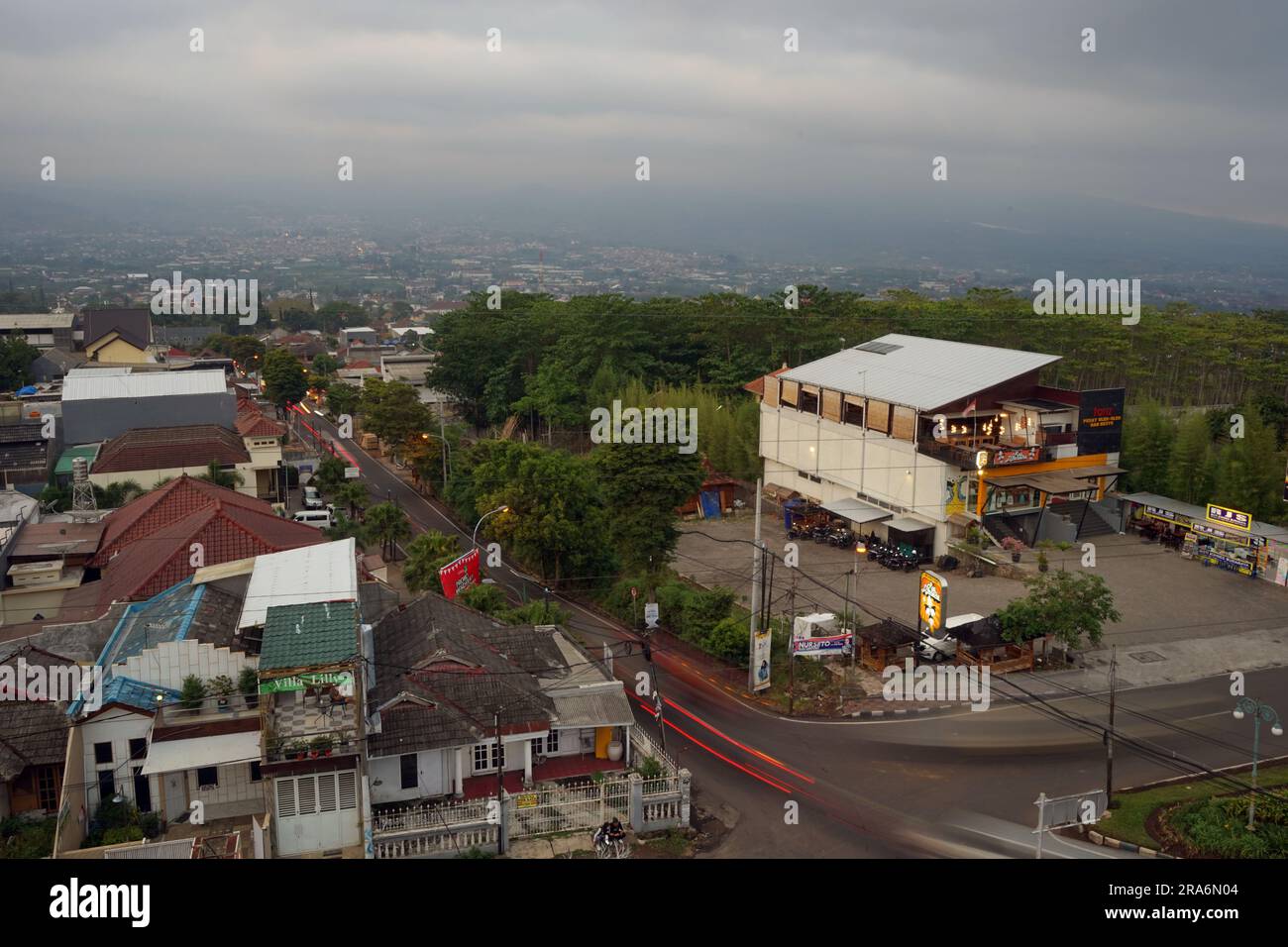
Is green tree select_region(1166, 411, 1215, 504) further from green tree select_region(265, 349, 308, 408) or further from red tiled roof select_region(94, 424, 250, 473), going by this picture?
green tree select_region(265, 349, 308, 408)

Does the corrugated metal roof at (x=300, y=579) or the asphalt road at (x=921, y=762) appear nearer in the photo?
the asphalt road at (x=921, y=762)

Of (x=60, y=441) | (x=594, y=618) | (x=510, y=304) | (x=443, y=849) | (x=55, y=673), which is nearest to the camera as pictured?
(x=443, y=849)

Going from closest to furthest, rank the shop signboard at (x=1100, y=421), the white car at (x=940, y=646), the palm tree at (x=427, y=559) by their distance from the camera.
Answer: the white car at (x=940, y=646) → the palm tree at (x=427, y=559) → the shop signboard at (x=1100, y=421)

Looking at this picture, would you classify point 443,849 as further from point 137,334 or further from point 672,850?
point 137,334

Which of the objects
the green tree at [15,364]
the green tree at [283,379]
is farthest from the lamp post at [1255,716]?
the green tree at [15,364]

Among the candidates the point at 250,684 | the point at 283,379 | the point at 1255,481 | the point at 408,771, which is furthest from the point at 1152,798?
the point at 283,379

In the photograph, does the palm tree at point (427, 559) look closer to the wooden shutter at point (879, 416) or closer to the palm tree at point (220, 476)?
the palm tree at point (220, 476)
